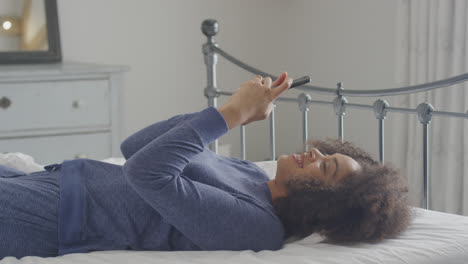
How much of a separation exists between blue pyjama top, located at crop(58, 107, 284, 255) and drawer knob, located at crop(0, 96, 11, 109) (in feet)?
4.62

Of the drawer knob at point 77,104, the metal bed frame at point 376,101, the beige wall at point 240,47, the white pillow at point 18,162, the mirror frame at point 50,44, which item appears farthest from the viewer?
the beige wall at point 240,47

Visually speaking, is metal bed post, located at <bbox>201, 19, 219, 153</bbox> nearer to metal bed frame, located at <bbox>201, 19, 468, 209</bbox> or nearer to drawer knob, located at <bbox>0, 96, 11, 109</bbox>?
metal bed frame, located at <bbox>201, 19, 468, 209</bbox>

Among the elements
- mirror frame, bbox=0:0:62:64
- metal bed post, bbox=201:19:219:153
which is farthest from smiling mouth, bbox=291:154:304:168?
mirror frame, bbox=0:0:62:64

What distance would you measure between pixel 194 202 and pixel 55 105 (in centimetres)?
171

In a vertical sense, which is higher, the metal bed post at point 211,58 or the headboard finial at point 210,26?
the headboard finial at point 210,26

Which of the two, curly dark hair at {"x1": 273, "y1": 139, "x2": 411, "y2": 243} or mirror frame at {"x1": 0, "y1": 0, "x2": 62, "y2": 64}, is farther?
mirror frame at {"x1": 0, "y1": 0, "x2": 62, "y2": 64}

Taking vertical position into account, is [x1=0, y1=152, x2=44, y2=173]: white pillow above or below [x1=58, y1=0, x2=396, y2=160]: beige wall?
below

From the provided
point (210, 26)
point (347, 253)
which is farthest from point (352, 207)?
point (210, 26)

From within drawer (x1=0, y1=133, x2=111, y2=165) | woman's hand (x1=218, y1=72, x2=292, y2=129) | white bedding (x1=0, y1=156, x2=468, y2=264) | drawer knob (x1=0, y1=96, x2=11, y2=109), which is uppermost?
woman's hand (x1=218, y1=72, x2=292, y2=129)

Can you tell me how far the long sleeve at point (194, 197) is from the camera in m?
1.30

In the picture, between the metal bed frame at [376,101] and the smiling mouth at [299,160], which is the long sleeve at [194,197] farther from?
the metal bed frame at [376,101]

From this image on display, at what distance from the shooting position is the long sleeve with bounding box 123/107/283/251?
1.30 metres

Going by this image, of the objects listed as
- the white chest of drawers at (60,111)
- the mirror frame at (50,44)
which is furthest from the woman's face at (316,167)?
the mirror frame at (50,44)

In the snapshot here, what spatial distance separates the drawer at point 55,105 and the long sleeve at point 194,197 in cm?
163
